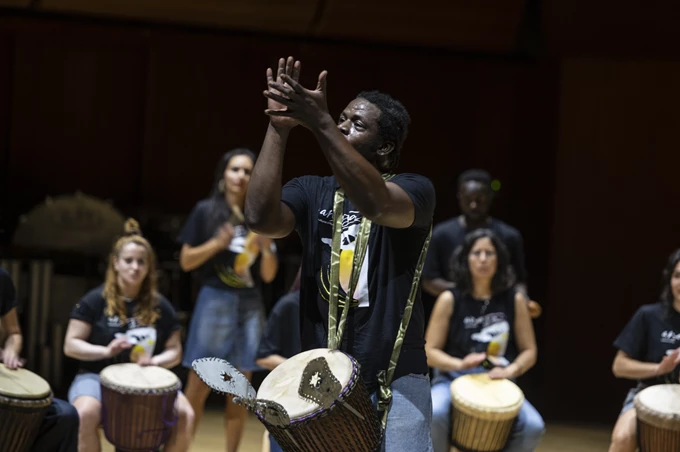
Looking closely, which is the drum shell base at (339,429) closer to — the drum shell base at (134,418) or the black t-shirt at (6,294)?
the drum shell base at (134,418)

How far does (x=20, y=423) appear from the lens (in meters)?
4.27

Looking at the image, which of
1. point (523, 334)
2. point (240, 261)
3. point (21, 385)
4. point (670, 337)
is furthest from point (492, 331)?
point (21, 385)

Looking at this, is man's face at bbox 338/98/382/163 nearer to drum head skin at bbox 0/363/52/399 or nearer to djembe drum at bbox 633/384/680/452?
drum head skin at bbox 0/363/52/399

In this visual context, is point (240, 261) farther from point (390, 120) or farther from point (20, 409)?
point (390, 120)

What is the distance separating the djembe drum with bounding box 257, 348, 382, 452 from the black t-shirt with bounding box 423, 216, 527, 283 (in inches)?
140

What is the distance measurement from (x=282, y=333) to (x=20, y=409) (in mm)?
1474

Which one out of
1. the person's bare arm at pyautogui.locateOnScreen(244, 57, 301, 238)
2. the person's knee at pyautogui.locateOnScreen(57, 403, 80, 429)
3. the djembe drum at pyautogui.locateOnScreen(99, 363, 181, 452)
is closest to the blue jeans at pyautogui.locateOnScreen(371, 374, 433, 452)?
the person's bare arm at pyautogui.locateOnScreen(244, 57, 301, 238)

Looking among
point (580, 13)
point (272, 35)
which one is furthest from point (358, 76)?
point (580, 13)

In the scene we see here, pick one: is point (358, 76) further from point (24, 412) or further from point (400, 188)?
point (400, 188)

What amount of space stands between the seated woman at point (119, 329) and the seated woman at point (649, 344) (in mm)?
2143

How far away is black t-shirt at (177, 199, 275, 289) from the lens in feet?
18.5

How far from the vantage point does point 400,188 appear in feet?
8.68

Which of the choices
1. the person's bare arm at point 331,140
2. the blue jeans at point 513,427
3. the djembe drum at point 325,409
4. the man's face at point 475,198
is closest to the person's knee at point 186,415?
the blue jeans at point 513,427

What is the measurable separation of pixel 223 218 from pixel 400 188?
10.4ft
